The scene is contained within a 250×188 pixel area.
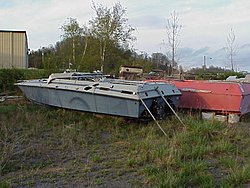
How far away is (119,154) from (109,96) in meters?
2.52

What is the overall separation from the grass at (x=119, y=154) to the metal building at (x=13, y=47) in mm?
15795

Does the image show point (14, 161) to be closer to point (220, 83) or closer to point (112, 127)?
point (112, 127)

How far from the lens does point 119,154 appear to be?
570cm

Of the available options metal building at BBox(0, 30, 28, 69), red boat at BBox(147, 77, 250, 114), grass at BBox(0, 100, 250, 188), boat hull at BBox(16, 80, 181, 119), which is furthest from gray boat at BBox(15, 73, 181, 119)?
metal building at BBox(0, 30, 28, 69)

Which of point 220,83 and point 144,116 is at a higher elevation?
point 220,83

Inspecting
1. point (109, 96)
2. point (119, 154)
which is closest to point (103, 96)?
point (109, 96)

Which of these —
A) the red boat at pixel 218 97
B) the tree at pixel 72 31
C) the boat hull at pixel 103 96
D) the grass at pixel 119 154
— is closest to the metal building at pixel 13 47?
the tree at pixel 72 31

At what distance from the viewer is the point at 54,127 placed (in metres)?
7.90

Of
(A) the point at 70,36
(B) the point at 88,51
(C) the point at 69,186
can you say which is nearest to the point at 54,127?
(C) the point at 69,186

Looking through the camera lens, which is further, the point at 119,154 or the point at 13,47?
the point at 13,47

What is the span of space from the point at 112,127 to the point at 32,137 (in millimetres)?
2114

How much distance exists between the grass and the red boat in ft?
3.31

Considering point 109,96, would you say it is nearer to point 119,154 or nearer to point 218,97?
point 119,154

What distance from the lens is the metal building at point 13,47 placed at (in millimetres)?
23156
